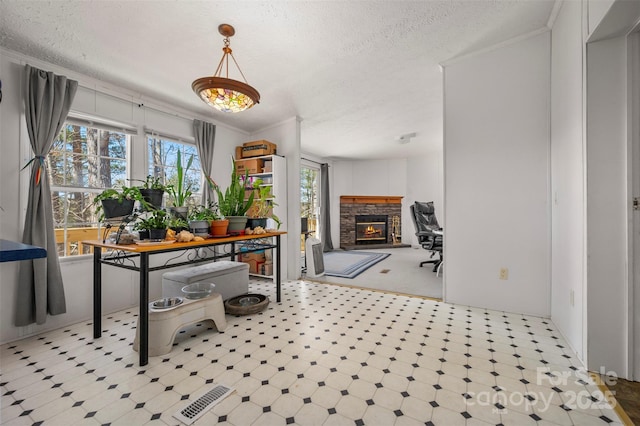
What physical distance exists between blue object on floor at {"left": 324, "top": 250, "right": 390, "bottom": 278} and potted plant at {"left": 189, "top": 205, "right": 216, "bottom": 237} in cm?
247

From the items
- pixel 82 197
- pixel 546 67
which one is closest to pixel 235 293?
pixel 82 197

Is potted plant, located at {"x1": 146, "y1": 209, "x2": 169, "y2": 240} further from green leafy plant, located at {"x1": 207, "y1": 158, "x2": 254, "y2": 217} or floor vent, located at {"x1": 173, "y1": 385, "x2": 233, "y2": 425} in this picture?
floor vent, located at {"x1": 173, "y1": 385, "x2": 233, "y2": 425}

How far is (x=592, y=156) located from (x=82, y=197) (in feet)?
14.5

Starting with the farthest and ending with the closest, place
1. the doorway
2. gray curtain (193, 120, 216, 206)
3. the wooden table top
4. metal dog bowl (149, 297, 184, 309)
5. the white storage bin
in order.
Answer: the doorway < gray curtain (193, 120, 216, 206) < the white storage bin < metal dog bowl (149, 297, 184, 309) < the wooden table top

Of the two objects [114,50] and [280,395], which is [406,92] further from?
[280,395]

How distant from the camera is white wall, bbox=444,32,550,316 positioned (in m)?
2.47

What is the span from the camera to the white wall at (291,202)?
411 centimetres

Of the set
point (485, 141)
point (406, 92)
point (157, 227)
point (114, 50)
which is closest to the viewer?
point (157, 227)

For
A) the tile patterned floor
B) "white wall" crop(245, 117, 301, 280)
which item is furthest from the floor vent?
"white wall" crop(245, 117, 301, 280)

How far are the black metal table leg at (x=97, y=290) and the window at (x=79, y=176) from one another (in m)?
0.74

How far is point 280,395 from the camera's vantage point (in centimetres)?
152

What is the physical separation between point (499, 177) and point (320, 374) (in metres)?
2.47

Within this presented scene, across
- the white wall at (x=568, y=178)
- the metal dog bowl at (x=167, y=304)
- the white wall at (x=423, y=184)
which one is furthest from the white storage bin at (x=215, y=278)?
the white wall at (x=423, y=184)

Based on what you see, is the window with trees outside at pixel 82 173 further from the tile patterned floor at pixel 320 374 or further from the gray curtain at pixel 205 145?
the tile patterned floor at pixel 320 374
